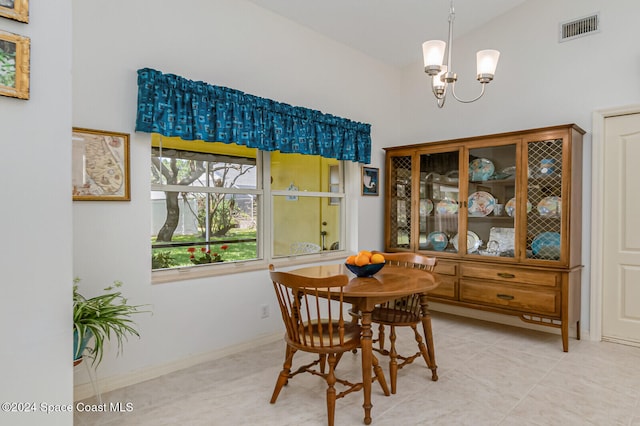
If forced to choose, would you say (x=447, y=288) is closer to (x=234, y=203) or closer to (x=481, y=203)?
(x=481, y=203)

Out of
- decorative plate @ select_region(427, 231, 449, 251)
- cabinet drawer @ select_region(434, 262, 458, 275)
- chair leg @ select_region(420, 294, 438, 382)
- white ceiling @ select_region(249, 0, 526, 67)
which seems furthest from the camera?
decorative plate @ select_region(427, 231, 449, 251)

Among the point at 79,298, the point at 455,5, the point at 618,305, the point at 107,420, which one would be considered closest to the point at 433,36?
the point at 455,5

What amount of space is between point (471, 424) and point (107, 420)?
1.98m

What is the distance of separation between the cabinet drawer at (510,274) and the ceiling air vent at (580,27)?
2.15 m

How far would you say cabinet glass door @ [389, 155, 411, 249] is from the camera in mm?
4309

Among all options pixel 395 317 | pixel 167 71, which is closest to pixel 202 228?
pixel 167 71

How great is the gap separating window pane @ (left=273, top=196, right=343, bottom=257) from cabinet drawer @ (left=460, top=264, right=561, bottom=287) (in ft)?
4.47

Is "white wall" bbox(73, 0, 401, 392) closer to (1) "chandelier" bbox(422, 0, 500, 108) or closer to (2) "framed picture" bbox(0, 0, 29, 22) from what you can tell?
(2) "framed picture" bbox(0, 0, 29, 22)

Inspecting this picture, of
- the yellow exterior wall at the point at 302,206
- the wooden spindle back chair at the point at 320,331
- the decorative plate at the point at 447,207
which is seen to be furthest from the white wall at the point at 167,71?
the decorative plate at the point at 447,207

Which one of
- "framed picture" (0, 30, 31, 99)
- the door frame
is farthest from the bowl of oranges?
the door frame

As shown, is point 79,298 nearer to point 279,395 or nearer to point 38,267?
point 38,267

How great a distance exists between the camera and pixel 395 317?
268 cm

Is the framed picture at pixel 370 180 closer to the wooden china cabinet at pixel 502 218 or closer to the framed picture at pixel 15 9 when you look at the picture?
the wooden china cabinet at pixel 502 218

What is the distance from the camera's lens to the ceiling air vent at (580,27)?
3439 mm
